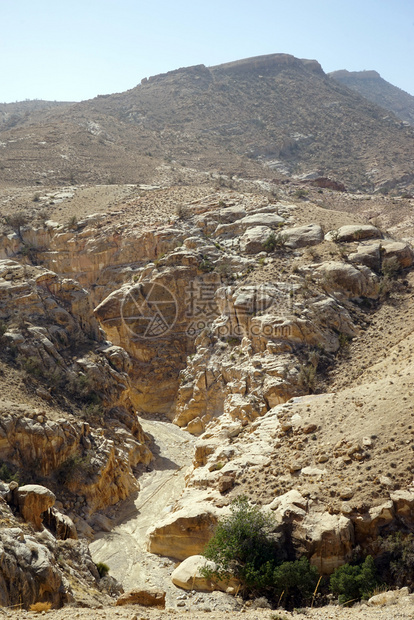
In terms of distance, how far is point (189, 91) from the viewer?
104312 millimetres

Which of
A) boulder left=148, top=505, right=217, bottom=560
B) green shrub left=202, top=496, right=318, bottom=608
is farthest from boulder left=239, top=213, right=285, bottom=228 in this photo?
Result: green shrub left=202, top=496, right=318, bottom=608

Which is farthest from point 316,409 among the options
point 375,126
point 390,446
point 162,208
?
point 375,126

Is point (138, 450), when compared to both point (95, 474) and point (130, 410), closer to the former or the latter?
point (130, 410)

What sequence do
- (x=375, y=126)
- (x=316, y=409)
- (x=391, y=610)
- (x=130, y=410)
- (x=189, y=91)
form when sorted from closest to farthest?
(x=391, y=610), (x=316, y=409), (x=130, y=410), (x=375, y=126), (x=189, y=91)

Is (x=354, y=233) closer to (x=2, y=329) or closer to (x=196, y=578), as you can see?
(x=2, y=329)

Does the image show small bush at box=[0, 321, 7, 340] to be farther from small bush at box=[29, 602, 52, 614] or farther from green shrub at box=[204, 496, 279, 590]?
small bush at box=[29, 602, 52, 614]

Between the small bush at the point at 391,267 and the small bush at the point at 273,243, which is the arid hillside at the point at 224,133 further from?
the small bush at the point at 391,267

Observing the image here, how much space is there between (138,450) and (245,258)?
47.4ft

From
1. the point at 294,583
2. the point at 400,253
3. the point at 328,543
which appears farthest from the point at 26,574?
the point at 400,253

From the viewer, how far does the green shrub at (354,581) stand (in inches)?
573

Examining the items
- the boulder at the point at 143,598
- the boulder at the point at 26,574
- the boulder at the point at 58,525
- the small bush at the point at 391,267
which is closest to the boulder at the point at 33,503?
the boulder at the point at 58,525

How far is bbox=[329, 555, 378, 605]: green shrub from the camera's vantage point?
14555 millimetres

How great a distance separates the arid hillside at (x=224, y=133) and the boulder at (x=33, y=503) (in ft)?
148

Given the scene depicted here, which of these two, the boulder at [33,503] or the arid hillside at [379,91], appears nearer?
the boulder at [33,503]
